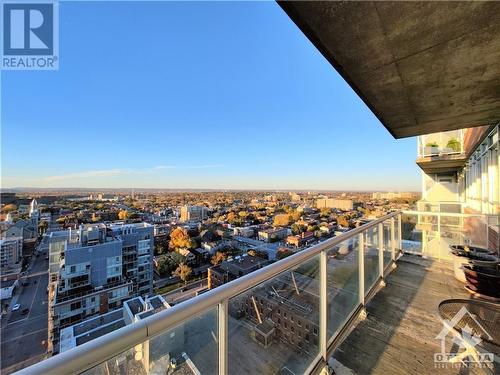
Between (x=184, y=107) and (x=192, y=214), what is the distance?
1962 centimetres

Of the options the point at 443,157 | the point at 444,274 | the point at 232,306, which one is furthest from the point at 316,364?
the point at 443,157

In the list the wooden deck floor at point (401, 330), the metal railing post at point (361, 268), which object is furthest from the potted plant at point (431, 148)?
the metal railing post at point (361, 268)

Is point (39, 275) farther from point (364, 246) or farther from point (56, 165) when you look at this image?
point (364, 246)

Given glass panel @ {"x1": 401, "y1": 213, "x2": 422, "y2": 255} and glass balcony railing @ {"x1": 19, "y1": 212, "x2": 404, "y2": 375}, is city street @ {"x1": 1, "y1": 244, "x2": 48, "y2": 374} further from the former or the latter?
glass panel @ {"x1": 401, "y1": 213, "x2": 422, "y2": 255}

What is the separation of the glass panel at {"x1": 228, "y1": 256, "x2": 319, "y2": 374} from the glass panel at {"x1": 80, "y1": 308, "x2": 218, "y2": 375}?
0.13 meters

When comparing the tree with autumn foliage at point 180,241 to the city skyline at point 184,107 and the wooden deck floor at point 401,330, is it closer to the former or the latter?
the city skyline at point 184,107

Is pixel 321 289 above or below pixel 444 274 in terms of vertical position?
above

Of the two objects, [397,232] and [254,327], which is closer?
[254,327]

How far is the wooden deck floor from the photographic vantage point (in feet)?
6.33

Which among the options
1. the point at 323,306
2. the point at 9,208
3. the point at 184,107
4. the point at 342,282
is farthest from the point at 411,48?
the point at 184,107

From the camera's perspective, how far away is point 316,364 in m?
1.79

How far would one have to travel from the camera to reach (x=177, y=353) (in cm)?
85

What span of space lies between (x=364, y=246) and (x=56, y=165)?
2594 cm

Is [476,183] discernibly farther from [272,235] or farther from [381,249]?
[272,235]
